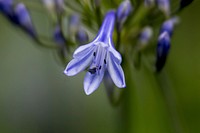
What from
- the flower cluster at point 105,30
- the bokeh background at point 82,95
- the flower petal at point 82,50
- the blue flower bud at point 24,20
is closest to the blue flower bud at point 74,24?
the flower cluster at point 105,30

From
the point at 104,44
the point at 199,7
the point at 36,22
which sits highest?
the point at 36,22

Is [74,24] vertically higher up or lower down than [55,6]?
lower down

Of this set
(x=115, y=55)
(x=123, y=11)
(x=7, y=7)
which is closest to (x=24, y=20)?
(x=7, y=7)

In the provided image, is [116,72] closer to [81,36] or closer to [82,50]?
[82,50]

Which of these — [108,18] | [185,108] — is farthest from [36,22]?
[108,18]

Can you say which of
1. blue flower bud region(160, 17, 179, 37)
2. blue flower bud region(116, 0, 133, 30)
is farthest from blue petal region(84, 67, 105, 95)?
blue flower bud region(160, 17, 179, 37)

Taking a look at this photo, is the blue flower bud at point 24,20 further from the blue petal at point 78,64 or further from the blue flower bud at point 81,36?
the blue petal at point 78,64

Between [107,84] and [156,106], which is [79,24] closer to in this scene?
[107,84]

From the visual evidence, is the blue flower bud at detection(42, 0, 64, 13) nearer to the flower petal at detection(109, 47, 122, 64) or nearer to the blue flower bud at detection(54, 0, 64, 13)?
the blue flower bud at detection(54, 0, 64, 13)
